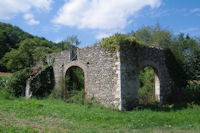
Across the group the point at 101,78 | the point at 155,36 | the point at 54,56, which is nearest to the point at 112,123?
the point at 101,78

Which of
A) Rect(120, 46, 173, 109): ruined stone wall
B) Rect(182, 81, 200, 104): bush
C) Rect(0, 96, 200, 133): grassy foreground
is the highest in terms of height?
Rect(120, 46, 173, 109): ruined stone wall

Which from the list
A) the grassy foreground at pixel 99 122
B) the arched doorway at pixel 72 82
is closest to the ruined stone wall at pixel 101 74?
the arched doorway at pixel 72 82

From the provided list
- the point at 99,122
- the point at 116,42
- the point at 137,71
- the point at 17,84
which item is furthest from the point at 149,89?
the point at 17,84

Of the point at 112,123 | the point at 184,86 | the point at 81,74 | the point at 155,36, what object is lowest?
the point at 112,123

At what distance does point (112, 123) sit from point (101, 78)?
10.1 ft

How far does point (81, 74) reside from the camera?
1186 centimetres

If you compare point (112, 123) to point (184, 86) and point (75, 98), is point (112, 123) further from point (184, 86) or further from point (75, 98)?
point (184, 86)

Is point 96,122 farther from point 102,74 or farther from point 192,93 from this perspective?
point 192,93

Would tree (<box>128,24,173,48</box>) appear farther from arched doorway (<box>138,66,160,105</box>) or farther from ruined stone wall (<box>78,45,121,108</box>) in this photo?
ruined stone wall (<box>78,45,121,108</box>)

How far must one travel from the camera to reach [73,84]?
434 inches

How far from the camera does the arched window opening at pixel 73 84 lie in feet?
33.4

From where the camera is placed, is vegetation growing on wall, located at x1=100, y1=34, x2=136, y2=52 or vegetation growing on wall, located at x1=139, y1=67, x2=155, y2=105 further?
vegetation growing on wall, located at x1=139, y1=67, x2=155, y2=105

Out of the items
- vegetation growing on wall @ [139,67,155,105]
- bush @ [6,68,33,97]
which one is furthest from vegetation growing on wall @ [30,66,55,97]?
vegetation growing on wall @ [139,67,155,105]

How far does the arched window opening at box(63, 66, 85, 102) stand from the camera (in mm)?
10180
